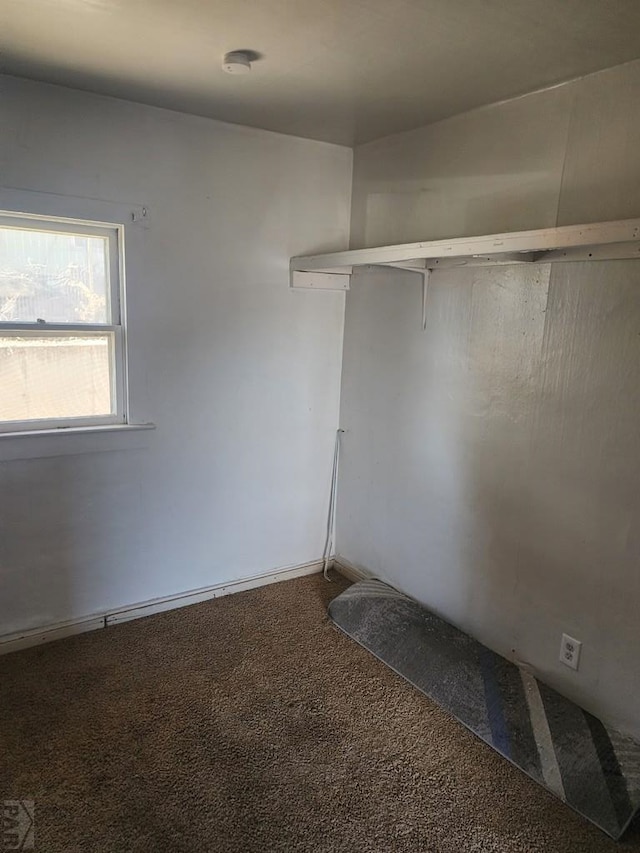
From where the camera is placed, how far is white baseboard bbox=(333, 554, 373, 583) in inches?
127

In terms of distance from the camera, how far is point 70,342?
2490 millimetres

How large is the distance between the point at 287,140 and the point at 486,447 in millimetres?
1772

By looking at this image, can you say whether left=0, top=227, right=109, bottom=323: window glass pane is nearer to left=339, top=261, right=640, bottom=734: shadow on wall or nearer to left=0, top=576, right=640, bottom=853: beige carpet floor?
left=339, top=261, right=640, bottom=734: shadow on wall

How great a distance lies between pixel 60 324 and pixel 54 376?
0.75 ft

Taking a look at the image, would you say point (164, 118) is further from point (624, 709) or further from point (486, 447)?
point (624, 709)

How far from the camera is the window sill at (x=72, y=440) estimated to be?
237cm

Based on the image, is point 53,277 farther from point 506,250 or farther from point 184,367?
point 506,250

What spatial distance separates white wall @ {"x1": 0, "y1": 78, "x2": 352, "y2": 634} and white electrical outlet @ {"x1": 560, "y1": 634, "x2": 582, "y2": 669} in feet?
5.12

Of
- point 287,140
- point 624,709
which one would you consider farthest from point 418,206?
point 624,709

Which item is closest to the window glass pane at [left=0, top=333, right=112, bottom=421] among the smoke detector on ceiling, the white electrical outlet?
the smoke detector on ceiling

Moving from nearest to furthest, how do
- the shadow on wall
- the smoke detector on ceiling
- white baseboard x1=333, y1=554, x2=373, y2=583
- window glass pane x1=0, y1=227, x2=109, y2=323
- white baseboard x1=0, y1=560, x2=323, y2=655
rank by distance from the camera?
1. the smoke detector on ceiling
2. the shadow on wall
3. window glass pane x1=0, y1=227, x2=109, y2=323
4. white baseboard x1=0, y1=560, x2=323, y2=655
5. white baseboard x1=333, y1=554, x2=373, y2=583

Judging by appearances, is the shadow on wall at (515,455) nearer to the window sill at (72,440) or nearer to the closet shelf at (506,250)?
the closet shelf at (506,250)

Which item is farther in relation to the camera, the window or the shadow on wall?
the window

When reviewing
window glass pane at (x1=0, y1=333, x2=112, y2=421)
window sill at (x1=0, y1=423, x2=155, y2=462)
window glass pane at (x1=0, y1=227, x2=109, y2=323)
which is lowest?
window sill at (x1=0, y1=423, x2=155, y2=462)
